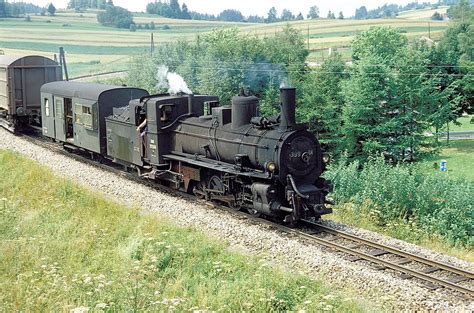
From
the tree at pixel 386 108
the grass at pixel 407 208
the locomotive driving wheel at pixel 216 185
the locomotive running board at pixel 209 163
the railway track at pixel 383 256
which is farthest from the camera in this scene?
the tree at pixel 386 108

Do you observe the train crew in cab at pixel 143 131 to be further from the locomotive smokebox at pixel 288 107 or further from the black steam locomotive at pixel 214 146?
the locomotive smokebox at pixel 288 107

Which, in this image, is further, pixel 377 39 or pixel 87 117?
pixel 377 39

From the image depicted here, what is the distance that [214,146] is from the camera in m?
15.6

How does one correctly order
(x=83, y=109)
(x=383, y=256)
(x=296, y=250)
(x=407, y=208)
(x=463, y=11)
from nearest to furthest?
(x=296, y=250) → (x=383, y=256) → (x=407, y=208) → (x=83, y=109) → (x=463, y=11)

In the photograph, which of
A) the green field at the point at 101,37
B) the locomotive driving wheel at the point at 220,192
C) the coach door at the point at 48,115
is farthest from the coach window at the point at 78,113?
the green field at the point at 101,37

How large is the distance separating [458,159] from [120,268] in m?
39.3

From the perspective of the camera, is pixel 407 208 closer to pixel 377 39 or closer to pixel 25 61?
pixel 25 61

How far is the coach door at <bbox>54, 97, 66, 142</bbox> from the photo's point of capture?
2348cm

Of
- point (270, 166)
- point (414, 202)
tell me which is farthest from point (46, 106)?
point (414, 202)

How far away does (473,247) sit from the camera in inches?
683

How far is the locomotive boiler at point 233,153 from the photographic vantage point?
45.0 feet

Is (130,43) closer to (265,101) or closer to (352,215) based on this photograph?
(265,101)

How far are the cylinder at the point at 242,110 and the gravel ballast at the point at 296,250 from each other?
2.55m

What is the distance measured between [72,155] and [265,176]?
12494 millimetres
